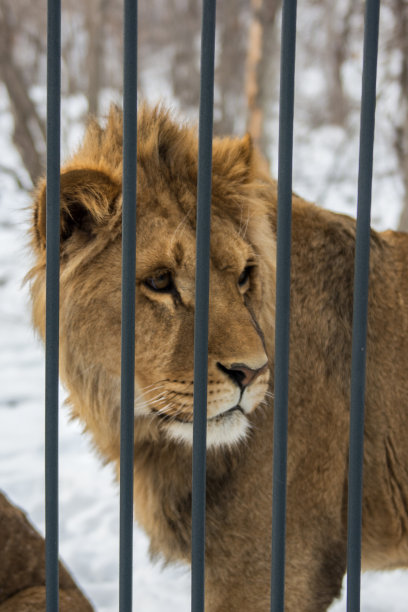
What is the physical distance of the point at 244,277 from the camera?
2.48 m

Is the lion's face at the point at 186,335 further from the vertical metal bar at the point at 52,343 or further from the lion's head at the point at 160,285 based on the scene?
the vertical metal bar at the point at 52,343

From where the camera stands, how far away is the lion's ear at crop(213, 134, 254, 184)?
2.67 metres

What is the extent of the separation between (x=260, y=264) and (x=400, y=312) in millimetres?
675

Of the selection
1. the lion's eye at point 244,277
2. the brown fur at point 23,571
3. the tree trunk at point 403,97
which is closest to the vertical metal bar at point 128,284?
the lion's eye at point 244,277

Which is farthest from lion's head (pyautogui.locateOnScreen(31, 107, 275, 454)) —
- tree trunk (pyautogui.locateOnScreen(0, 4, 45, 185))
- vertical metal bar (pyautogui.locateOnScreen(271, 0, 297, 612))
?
tree trunk (pyautogui.locateOnScreen(0, 4, 45, 185))

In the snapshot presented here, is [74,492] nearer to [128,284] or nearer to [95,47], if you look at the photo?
[128,284]

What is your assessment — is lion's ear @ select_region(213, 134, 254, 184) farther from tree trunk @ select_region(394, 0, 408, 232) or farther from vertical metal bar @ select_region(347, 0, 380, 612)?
tree trunk @ select_region(394, 0, 408, 232)

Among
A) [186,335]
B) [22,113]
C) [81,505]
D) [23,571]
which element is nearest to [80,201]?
[186,335]

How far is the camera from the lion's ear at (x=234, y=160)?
2672 millimetres

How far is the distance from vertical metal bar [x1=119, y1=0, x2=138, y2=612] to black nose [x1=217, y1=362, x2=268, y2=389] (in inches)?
28.8

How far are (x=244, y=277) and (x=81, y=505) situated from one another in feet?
9.53

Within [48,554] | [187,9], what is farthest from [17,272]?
[48,554]

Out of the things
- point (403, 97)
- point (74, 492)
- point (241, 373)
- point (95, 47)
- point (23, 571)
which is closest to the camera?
point (241, 373)

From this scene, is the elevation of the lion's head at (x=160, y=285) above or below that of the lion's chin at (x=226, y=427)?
above
